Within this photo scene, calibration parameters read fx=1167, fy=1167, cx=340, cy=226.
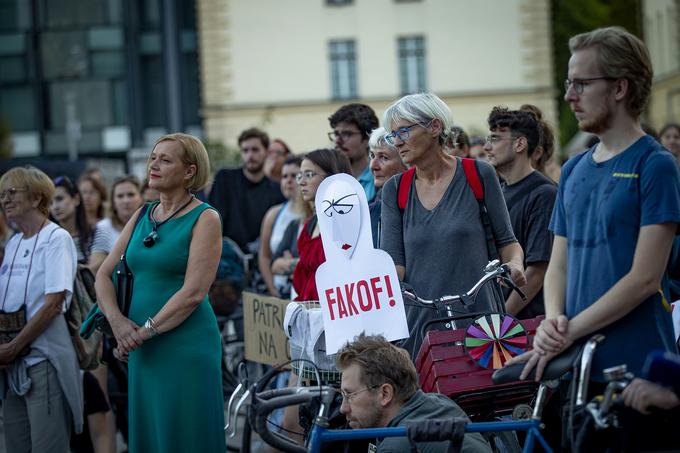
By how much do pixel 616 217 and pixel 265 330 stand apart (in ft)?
11.9

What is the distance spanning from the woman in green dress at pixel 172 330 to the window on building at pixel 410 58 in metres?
42.2

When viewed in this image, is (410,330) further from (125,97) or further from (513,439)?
(125,97)

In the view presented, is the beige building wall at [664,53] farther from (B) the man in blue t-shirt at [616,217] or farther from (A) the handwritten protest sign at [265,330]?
(B) the man in blue t-shirt at [616,217]

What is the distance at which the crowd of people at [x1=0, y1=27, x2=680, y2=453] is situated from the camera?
4.23 meters

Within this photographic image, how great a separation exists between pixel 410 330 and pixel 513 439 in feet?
2.70

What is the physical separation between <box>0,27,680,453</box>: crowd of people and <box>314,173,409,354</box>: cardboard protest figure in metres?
0.17

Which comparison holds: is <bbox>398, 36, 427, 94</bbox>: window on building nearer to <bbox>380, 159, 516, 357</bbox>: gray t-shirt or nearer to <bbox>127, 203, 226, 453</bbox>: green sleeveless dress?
<bbox>127, 203, 226, 453</bbox>: green sleeveless dress

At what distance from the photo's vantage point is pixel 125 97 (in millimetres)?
46312

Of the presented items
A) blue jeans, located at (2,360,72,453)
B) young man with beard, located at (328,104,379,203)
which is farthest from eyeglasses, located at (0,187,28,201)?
young man with beard, located at (328,104,379,203)

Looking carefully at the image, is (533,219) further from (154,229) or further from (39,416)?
(39,416)

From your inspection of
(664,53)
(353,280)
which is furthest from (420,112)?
(664,53)

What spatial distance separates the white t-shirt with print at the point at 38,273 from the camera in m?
7.10

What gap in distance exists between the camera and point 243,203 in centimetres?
1199

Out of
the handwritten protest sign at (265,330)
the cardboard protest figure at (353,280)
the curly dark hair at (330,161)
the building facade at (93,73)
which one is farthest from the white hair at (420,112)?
the building facade at (93,73)
